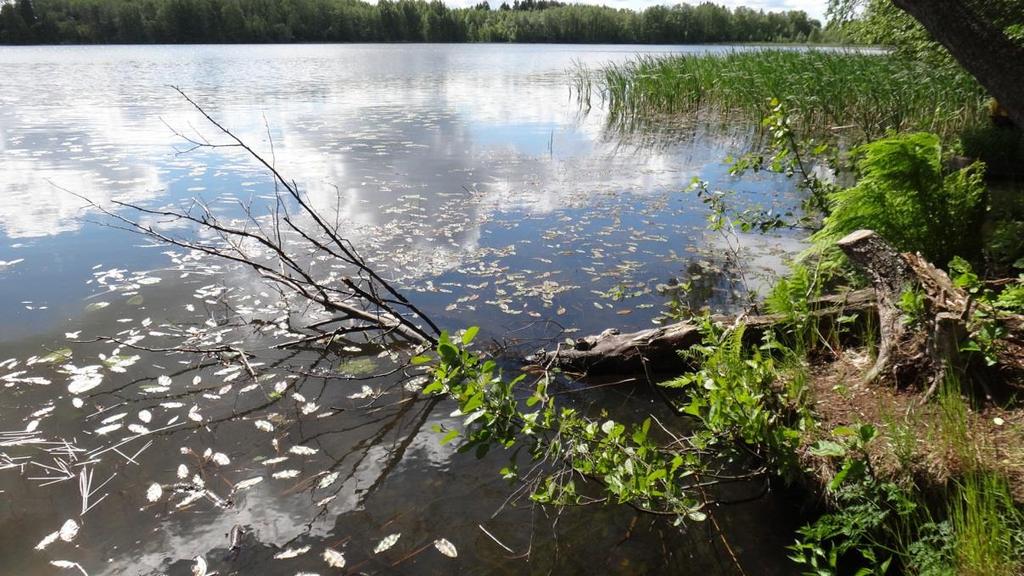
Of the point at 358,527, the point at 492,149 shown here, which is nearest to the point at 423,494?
the point at 358,527

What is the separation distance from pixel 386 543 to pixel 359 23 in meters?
86.8

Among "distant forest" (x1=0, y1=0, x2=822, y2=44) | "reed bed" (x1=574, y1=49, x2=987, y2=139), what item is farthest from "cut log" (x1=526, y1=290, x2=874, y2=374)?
"distant forest" (x1=0, y1=0, x2=822, y2=44)

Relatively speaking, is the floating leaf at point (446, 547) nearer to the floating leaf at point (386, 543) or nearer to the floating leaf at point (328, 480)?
the floating leaf at point (386, 543)

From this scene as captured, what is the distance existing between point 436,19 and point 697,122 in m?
76.8

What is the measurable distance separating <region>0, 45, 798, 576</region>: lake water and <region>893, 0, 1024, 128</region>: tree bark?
2446 millimetres

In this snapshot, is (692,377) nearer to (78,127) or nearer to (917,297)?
(917,297)

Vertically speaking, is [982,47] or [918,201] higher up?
[982,47]

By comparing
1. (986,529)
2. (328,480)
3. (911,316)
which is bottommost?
(328,480)

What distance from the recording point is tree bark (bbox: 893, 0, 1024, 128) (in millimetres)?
3891

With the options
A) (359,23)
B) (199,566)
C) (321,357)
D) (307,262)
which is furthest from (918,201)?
(359,23)

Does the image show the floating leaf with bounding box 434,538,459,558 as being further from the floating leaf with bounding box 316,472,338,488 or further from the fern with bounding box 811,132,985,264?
the fern with bounding box 811,132,985,264

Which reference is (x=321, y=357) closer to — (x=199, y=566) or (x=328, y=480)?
(x=328, y=480)

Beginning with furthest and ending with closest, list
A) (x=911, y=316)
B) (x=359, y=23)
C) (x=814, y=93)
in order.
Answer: (x=359, y=23), (x=814, y=93), (x=911, y=316)

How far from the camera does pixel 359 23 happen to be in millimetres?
79250
